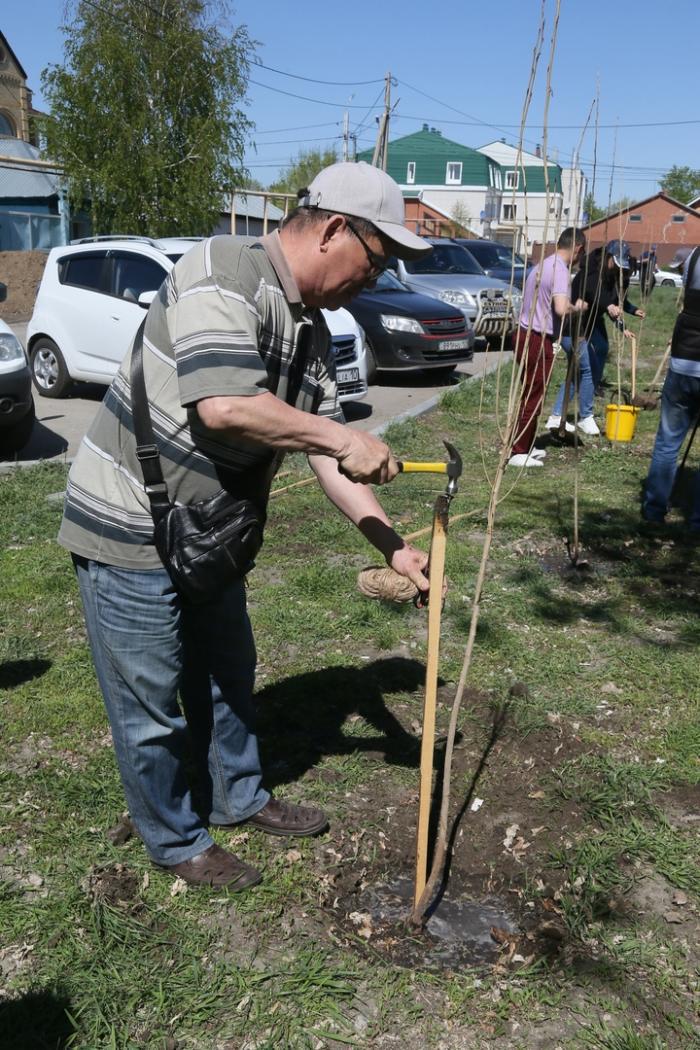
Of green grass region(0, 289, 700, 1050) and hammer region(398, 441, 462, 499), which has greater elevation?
hammer region(398, 441, 462, 499)

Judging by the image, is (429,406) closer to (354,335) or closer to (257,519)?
(354,335)

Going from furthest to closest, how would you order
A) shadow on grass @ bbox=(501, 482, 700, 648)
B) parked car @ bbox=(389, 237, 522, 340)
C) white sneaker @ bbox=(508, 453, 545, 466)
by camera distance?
parked car @ bbox=(389, 237, 522, 340), white sneaker @ bbox=(508, 453, 545, 466), shadow on grass @ bbox=(501, 482, 700, 648)

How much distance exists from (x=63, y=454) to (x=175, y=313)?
6321 millimetres

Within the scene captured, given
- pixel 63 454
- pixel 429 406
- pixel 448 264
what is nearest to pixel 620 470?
pixel 429 406

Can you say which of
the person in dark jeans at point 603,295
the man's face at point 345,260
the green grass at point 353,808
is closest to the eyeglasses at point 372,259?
the man's face at point 345,260

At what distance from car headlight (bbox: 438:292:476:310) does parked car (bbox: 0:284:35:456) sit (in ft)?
29.0

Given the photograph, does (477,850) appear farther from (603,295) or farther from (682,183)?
(682,183)

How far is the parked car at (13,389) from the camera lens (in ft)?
24.6

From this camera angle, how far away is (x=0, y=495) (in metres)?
6.63

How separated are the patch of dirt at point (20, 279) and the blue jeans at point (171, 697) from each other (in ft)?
64.0

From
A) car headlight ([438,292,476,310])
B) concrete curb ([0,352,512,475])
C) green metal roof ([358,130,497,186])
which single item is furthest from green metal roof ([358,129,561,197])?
concrete curb ([0,352,512,475])

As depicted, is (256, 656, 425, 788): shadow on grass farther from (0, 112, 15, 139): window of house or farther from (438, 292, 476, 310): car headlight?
(0, 112, 15, 139): window of house

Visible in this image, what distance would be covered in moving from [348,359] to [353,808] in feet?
22.8

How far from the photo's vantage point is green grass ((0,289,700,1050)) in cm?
243
